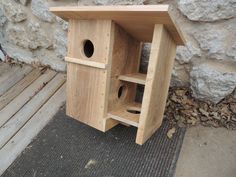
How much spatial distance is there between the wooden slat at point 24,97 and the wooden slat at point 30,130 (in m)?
0.14

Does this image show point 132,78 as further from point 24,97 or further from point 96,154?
point 24,97

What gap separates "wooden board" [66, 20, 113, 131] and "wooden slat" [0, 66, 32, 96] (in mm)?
719

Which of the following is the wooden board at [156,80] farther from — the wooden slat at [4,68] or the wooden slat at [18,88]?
the wooden slat at [4,68]

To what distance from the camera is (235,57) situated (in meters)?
1.02

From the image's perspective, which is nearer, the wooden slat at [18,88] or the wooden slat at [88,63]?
the wooden slat at [88,63]

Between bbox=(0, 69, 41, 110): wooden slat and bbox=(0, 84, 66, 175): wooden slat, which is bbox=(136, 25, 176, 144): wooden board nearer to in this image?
bbox=(0, 84, 66, 175): wooden slat

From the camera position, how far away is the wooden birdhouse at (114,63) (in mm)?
762

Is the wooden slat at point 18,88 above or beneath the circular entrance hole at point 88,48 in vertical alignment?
beneath

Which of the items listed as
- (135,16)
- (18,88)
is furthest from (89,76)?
(18,88)

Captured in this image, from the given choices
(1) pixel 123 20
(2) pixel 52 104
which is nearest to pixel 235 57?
(1) pixel 123 20

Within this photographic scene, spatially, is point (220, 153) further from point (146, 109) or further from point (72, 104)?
point (72, 104)

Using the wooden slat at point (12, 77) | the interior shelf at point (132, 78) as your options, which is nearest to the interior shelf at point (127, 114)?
the interior shelf at point (132, 78)

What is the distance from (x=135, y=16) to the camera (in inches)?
28.0

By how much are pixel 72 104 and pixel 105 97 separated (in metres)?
0.19
